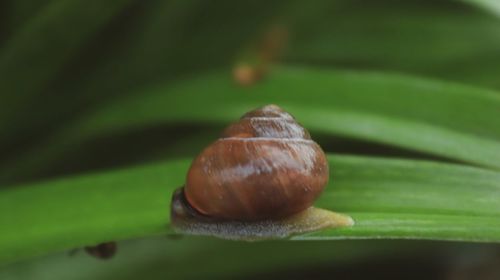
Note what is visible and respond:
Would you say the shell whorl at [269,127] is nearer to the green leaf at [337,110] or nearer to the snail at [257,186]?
the snail at [257,186]

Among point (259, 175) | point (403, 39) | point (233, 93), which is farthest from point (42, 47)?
point (403, 39)

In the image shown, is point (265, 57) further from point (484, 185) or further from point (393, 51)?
point (484, 185)

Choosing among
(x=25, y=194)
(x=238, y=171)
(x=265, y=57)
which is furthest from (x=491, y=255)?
(x=25, y=194)

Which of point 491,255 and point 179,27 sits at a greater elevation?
point 179,27

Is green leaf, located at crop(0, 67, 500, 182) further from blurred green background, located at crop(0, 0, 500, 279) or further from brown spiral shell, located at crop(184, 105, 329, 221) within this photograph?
brown spiral shell, located at crop(184, 105, 329, 221)

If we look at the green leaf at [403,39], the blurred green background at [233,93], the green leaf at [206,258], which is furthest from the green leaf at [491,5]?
the green leaf at [206,258]

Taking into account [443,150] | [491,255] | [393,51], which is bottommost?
[491,255]

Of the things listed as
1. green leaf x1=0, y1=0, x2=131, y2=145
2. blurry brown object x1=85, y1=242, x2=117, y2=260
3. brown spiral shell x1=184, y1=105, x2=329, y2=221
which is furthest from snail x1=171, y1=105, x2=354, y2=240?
green leaf x1=0, y1=0, x2=131, y2=145
